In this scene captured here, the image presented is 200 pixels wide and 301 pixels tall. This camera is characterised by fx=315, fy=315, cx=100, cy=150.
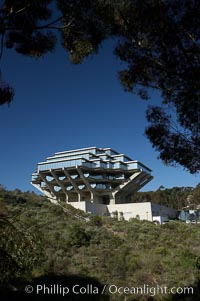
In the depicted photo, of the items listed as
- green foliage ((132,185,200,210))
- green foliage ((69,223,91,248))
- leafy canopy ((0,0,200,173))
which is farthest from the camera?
green foliage ((132,185,200,210))

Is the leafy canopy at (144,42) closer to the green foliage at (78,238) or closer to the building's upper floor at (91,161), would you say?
the green foliage at (78,238)

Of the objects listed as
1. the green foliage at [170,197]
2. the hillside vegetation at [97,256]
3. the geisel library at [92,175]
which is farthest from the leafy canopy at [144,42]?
the green foliage at [170,197]

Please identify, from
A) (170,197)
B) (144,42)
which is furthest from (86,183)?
(144,42)

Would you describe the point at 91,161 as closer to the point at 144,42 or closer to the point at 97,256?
the point at 97,256

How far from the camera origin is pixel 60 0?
6.19m

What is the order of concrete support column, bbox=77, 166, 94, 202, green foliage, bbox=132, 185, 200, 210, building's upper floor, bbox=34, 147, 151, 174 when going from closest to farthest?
concrete support column, bbox=77, 166, 94, 202 < building's upper floor, bbox=34, 147, 151, 174 < green foliage, bbox=132, 185, 200, 210

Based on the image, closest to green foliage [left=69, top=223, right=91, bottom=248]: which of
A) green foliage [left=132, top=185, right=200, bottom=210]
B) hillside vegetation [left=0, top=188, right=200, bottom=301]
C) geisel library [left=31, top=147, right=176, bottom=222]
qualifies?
hillside vegetation [left=0, top=188, right=200, bottom=301]

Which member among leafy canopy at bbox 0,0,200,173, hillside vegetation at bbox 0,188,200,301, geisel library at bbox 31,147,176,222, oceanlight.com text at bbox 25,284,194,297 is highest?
geisel library at bbox 31,147,176,222

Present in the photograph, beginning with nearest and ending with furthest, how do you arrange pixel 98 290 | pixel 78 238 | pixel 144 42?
pixel 144 42 → pixel 98 290 → pixel 78 238

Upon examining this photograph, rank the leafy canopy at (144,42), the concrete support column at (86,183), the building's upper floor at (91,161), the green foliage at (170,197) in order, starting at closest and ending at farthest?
the leafy canopy at (144,42) → the concrete support column at (86,183) → the building's upper floor at (91,161) → the green foliage at (170,197)

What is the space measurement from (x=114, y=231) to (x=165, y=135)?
1748 cm

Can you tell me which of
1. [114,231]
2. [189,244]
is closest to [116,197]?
[114,231]

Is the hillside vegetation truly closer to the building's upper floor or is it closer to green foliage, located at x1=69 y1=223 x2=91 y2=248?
green foliage, located at x1=69 y1=223 x2=91 y2=248

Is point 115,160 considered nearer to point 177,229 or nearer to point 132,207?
point 132,207
